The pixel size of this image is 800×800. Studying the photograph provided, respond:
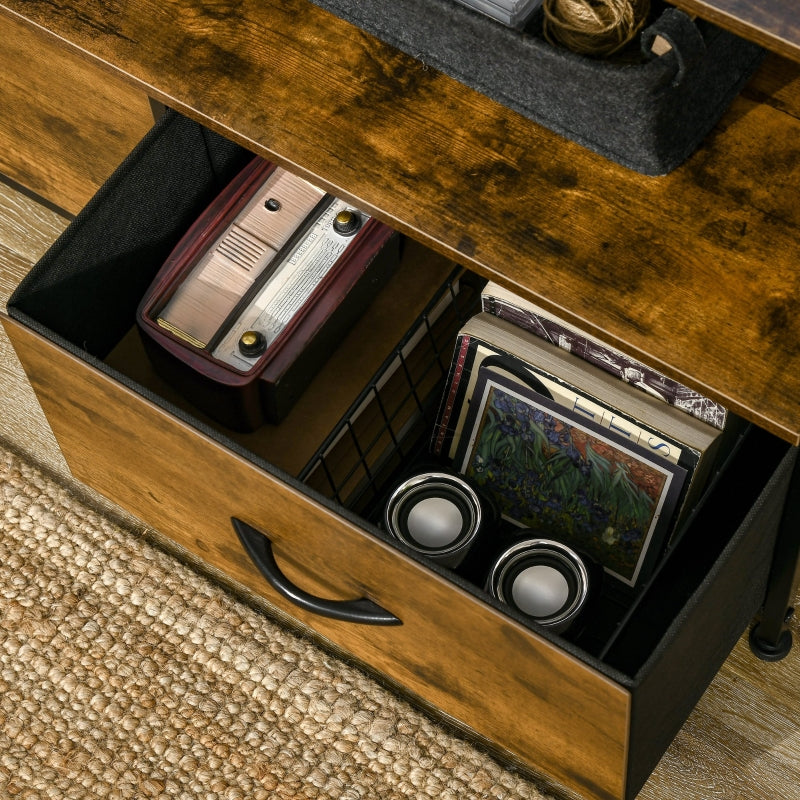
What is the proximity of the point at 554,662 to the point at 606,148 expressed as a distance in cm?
30

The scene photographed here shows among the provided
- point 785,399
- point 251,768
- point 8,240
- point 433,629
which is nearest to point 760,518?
point 785,399

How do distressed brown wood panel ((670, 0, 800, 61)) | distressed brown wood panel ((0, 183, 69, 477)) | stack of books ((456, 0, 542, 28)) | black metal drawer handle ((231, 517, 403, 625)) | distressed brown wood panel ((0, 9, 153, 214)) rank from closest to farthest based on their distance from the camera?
distressed brown wood panel ((670, 0, 800, 61)) < stack of books ((456, 0, 542, 28)) < black metal drawer handle ((231, 517, 403, 625)) < distressed brown wood panel ((0, 9, 153, 214)) < distressed brown wood panel ((0, 183, 69, 477))

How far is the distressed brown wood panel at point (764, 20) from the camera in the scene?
2.02 feet

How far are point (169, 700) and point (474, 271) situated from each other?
53cm

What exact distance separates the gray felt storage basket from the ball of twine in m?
0.01

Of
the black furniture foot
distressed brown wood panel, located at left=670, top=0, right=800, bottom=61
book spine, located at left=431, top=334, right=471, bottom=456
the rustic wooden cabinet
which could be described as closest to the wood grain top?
the rustic wooden cabinet

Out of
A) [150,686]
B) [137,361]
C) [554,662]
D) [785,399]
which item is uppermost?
[785,399]

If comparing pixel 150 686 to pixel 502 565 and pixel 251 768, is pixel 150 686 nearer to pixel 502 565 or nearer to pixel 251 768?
pixel 251 768

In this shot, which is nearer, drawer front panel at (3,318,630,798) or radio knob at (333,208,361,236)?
drawer front panel at (3,318,630,798)

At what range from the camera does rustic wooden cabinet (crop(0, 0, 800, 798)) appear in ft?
2.33

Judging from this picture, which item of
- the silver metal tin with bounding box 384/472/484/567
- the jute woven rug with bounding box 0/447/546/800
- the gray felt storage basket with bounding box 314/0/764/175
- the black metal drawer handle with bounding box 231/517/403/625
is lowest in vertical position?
the jute woven rug with bounding box 0/447/546/800

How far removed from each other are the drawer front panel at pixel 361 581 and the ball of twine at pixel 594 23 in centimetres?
32

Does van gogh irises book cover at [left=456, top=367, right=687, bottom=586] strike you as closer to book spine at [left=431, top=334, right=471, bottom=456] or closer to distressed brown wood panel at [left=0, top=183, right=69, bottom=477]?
book spine at [left=431, top=334, right=471, bottom=456]

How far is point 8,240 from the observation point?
131 centimetres
